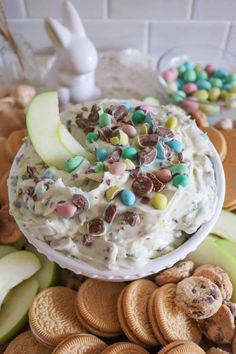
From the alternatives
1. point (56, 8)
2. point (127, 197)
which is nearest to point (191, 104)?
point (56, 8)

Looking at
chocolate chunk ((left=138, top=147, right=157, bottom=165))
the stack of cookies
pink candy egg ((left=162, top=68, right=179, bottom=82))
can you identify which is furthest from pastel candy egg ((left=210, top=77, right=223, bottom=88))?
chocolate chunk ((left=138, top=147, right=157, bottom=165))

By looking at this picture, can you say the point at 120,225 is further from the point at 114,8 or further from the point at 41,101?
the point at 114,8

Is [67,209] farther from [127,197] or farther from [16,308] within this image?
[16,308]

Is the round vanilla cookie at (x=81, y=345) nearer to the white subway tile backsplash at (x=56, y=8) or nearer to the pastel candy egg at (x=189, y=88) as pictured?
the pastel candy egg at (x=189, y=88)

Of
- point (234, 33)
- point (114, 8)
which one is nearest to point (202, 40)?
point (234, 33)

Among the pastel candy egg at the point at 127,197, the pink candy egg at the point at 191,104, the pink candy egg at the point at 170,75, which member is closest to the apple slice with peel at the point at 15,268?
the pastel candy egg at the point at 127,197

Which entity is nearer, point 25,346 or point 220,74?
point 25,346
